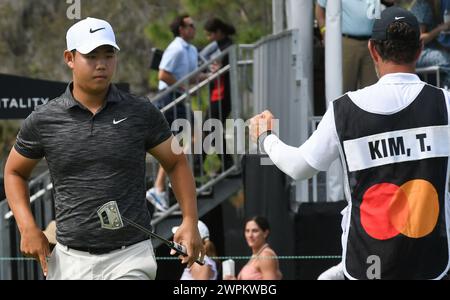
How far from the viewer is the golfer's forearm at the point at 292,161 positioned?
5578mm

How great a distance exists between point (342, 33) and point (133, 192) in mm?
5025

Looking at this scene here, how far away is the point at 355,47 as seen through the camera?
10.7 m

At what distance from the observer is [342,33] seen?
10.8m

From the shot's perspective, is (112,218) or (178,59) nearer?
(112,218)

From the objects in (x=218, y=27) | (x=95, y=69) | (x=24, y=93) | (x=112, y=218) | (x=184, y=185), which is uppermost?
(x=218, y=27)

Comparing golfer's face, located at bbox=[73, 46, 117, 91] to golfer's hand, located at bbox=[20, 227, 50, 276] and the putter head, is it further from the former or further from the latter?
golfer's hand, located at bbox=[20, 227, 50, 276]

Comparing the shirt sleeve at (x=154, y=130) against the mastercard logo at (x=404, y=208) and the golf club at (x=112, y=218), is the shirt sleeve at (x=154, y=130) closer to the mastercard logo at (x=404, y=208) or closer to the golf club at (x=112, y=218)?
the golf club at (x=112, y=218)

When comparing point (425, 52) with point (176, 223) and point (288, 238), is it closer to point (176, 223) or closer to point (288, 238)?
point (288, 238)

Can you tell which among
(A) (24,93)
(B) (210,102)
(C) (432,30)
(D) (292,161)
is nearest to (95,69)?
(D) (292,161)

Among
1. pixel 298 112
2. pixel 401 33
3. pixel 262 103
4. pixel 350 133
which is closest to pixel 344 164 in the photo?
pixel 350 133

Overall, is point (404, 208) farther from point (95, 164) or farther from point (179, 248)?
point (95, 164)

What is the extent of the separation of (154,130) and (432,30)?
5.10 meters

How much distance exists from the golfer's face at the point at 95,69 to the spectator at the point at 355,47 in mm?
4732

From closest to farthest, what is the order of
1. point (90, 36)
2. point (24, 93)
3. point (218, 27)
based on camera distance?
1. point (90, 36)
2. point (24, 93)
3. point (218, 27)
